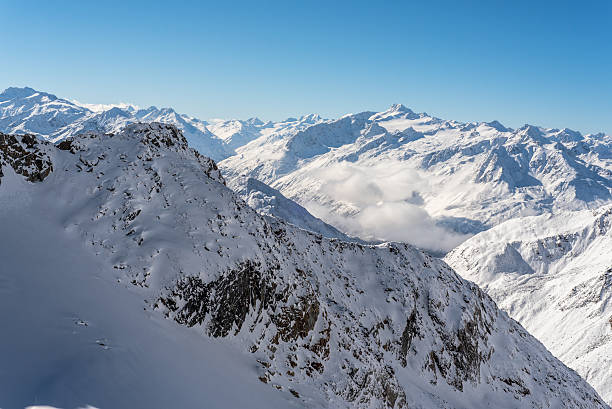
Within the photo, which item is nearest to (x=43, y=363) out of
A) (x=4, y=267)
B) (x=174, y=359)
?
(x=174, y=359)

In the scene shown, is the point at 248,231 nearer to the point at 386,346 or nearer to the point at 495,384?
the point at 386,346

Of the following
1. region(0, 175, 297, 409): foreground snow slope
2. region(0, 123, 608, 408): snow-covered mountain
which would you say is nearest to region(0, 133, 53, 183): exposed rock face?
region(0, 123, 608, 408): snow-covered mountain

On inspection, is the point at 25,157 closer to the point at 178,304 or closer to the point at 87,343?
the point at 178,304

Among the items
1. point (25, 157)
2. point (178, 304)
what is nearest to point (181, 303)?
point (178, 304)

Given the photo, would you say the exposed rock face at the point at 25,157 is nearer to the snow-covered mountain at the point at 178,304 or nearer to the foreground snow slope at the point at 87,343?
the snow-covered mountain at the point at 178,304

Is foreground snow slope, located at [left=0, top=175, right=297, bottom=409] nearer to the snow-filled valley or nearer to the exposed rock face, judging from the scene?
the snow-filled valley

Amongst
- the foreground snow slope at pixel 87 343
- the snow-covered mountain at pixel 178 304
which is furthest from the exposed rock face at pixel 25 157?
the foreground snow slope at pixel 87 343

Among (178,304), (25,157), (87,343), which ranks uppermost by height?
(25,157)

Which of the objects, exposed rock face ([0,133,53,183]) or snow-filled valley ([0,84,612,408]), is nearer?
snow-filled valley ([0,84,612,408])
